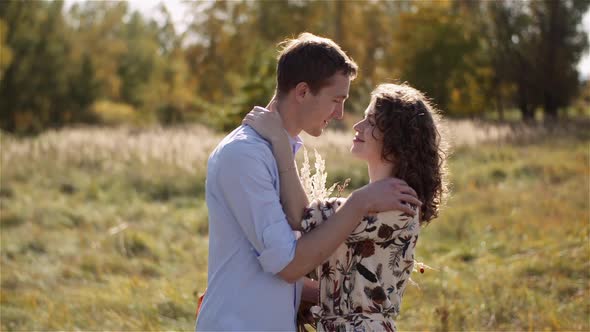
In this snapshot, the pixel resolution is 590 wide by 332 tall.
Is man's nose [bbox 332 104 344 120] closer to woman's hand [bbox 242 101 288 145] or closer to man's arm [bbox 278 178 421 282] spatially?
woman's hand [bbox 242 101 288 145]

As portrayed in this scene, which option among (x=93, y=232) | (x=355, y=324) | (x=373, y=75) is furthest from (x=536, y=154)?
(x=373, y=75)

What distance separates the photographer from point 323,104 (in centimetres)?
290

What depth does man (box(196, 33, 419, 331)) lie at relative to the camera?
2633 millimetres

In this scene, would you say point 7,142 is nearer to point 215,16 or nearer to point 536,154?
point 536,154

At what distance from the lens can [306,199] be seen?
2.89m

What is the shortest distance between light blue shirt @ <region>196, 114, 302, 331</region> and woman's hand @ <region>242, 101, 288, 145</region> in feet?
0.07

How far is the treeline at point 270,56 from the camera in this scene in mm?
29250

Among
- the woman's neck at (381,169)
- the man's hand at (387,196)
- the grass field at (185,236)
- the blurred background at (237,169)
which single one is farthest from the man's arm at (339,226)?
the grass field at (185,236)

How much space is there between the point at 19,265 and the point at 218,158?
20.5 feet

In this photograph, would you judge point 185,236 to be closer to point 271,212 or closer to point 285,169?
point 285,169

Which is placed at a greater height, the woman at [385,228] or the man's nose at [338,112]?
the man's nose at [338,112]

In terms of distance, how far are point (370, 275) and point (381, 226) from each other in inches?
8.3

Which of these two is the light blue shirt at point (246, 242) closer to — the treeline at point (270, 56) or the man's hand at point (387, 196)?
the man's hand at point (387, 196)

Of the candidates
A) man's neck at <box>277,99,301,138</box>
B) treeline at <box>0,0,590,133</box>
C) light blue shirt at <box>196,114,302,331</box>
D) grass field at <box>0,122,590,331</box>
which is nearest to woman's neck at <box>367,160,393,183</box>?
man's neck at <box>277,99,301,138</box>
